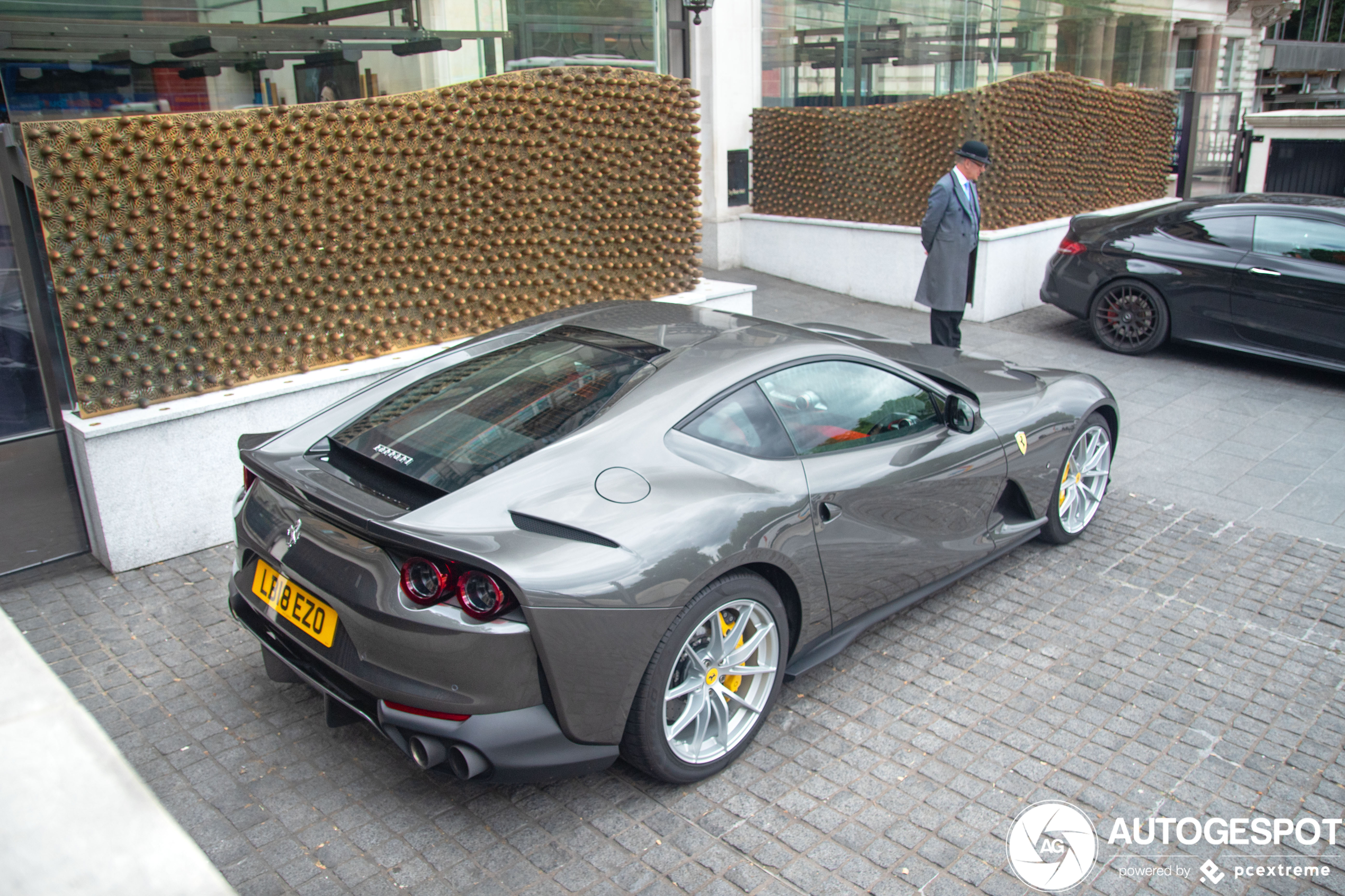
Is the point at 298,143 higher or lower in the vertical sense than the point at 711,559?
higher

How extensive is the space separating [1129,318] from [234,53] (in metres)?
7.95

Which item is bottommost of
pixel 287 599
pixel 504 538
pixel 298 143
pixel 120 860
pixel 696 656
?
pixel 696 656

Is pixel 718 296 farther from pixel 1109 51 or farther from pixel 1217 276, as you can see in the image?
pixel 1109 51

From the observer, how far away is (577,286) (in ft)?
24.3

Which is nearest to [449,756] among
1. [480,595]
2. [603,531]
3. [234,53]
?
[480,595]

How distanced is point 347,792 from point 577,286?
469 cm

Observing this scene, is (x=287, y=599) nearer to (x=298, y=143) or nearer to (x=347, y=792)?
(x=347, y=792)

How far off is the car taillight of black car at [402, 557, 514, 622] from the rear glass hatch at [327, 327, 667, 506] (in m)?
0.28

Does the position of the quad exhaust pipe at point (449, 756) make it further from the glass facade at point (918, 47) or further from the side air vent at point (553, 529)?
the glass facade at point (918, 47)

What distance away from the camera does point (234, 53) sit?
23.0 feet

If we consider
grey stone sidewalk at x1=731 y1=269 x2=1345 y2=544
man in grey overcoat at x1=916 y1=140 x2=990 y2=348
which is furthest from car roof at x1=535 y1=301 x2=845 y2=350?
man in grey overcoat at x1=916 y1=140 x2=990 y2=348

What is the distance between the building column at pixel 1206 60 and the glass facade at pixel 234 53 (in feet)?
67.7

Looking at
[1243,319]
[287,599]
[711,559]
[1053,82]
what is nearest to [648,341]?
[711,559]

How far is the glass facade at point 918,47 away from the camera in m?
11.3
